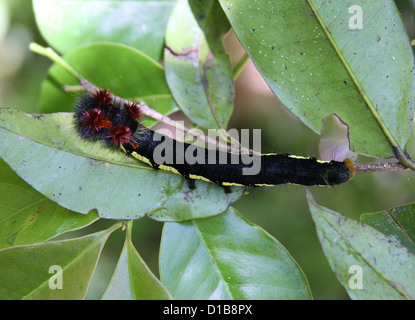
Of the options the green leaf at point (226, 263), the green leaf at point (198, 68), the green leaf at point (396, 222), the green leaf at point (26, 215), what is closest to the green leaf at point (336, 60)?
the green leaf at point (396, 222)

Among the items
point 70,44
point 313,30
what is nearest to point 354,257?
point 313,30

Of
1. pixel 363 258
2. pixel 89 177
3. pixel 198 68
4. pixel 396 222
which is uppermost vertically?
pixel 198 68

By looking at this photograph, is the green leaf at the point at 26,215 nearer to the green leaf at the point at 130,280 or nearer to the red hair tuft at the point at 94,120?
the green leaf at the point at 130,280

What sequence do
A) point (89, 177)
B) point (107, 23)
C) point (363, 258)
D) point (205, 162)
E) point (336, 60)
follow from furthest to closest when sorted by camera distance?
point (107, 23)
point (205, 162)
point (89, 177)
point (336, 60)
point (363, 258)

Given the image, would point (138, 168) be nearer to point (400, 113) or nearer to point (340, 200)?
point (400, 113)

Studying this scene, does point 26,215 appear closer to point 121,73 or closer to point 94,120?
point 94,120

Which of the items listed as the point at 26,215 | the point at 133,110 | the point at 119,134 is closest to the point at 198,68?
the point at 133,110
